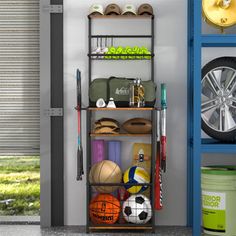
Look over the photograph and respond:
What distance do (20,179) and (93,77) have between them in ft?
7.30

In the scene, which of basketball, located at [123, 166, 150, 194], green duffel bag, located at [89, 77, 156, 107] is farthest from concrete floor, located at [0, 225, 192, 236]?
green duffel bag, located at [89, 77, 156, 107]

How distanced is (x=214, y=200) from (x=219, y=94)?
34.8 inches

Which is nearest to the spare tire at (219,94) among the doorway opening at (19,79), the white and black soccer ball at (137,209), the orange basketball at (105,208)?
the white and black soccer ball at (137,209)

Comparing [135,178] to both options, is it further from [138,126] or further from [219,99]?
[219,99]

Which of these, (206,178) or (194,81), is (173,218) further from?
(194,81)

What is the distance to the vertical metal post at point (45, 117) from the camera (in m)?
5.43

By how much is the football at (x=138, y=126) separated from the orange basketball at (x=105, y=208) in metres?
0.55

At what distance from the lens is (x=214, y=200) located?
195 inches

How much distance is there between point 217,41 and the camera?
4953mm

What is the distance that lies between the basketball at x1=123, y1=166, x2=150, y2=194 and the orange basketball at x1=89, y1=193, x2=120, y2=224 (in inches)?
6.2

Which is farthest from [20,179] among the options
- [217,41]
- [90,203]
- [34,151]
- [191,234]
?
[217,41]

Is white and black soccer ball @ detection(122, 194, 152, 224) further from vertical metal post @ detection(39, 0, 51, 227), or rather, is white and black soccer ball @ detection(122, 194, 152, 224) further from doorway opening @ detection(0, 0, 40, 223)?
doorway opening @ detection(0, 0, 40, 223)

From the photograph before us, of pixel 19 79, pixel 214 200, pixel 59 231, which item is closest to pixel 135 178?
pixel 214 200

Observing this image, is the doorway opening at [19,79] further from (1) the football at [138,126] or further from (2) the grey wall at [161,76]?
(1) the football at [138,126]
